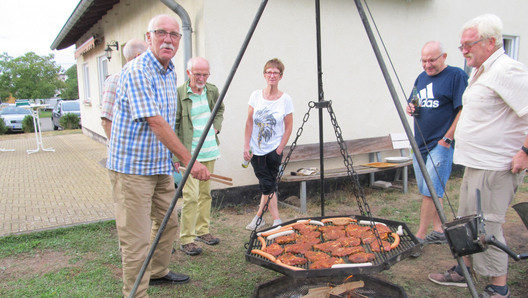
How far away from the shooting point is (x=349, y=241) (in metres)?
2.64

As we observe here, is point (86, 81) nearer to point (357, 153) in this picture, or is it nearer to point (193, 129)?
point (357, 153)

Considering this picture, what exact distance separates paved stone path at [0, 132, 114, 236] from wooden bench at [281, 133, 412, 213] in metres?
2.67

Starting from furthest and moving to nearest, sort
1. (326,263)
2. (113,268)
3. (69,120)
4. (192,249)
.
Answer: (69,120)
(192,249)
(113,268)
(326,263)

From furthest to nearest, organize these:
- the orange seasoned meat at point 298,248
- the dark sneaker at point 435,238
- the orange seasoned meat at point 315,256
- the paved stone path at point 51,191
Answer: the paved stone path at point 51,191 < the dark sneaker at point 435,238 < the orange seasoned meat at point 298,248 < the orange seasoned meat at point 315,256

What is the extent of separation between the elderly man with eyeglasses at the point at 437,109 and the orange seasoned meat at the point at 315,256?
5.01 feet

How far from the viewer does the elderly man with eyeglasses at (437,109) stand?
350cm

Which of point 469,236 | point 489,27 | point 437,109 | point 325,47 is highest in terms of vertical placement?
point 325,47

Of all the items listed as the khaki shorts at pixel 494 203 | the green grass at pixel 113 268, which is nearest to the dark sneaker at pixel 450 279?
the green grass at pixel 113 268

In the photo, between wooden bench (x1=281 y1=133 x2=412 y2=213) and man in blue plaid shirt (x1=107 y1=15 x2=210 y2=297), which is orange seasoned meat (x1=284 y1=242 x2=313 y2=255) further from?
wooden bench (x1=281 y1=133 x2=412 y2=213)

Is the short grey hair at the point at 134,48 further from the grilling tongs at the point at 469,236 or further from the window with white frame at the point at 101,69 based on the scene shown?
the window with white frame at the point at 101,69

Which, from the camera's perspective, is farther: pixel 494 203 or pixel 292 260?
pixel 494 203

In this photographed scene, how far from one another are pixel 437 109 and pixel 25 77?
49.5 meters

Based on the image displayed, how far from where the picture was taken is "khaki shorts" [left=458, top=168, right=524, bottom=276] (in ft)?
8.42

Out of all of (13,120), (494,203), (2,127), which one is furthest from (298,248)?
(13,120)
